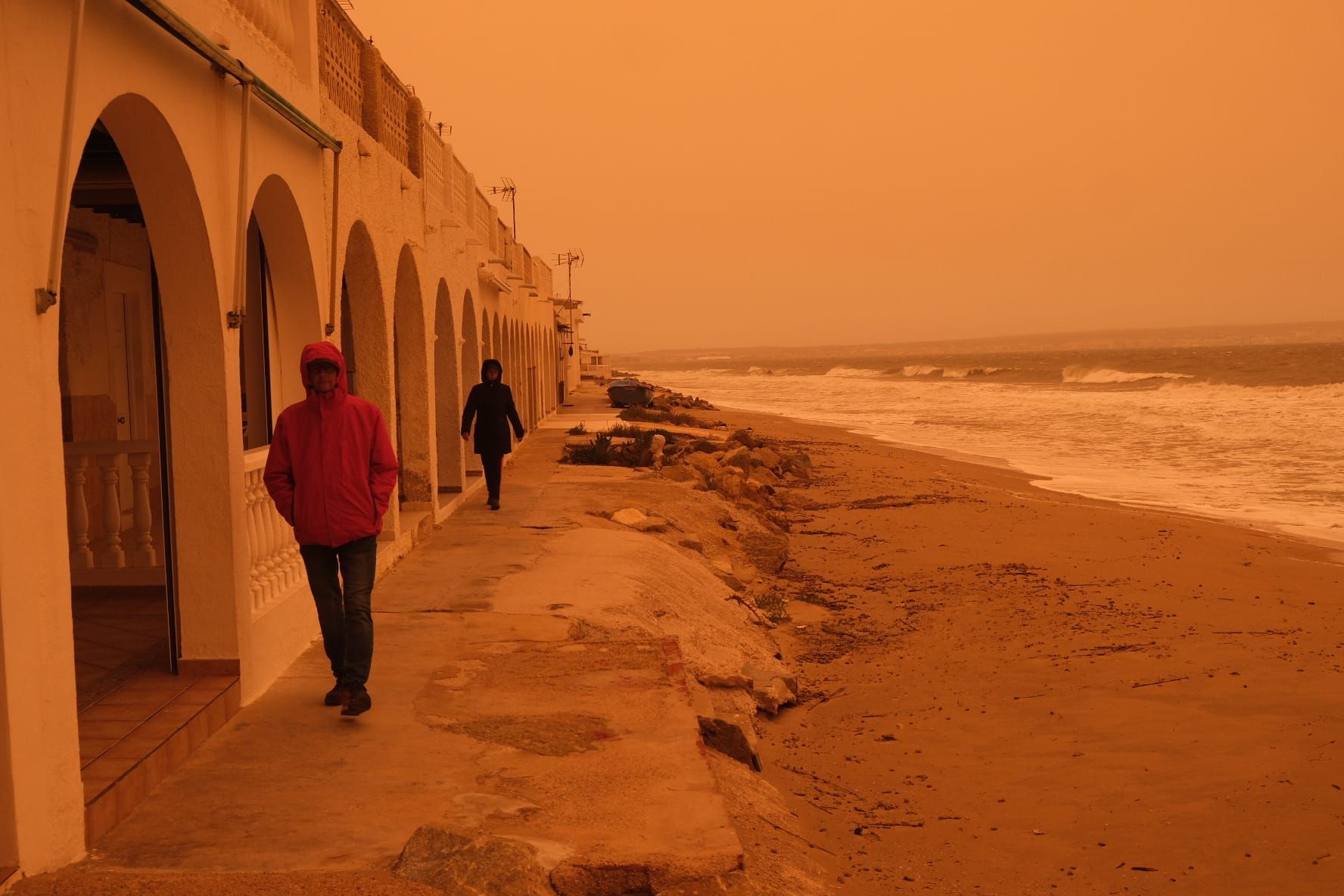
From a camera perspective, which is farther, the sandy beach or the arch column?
the arch column

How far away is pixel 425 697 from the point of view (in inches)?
225

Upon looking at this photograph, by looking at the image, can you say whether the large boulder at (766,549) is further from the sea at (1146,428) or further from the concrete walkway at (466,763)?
the sea at (1146,428)

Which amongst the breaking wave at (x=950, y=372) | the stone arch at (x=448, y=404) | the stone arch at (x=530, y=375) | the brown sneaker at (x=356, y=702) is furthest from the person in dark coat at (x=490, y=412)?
the breaking wave at (x=950, y=372)

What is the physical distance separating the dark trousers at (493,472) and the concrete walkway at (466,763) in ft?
13.8

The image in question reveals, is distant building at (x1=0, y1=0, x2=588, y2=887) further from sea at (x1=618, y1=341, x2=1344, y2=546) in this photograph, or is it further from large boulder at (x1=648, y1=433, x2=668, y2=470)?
sea at (x1=618, y1=341, x2=1344, y2=546)

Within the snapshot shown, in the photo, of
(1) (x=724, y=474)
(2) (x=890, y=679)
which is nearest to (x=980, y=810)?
(2) (x=890, y=679)

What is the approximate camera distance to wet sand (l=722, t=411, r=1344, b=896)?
5.55m

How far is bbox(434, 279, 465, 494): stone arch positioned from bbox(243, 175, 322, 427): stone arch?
5678 mm

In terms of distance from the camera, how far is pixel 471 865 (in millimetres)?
3652

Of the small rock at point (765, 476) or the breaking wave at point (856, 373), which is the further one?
the breaking wave at point (856, 373)

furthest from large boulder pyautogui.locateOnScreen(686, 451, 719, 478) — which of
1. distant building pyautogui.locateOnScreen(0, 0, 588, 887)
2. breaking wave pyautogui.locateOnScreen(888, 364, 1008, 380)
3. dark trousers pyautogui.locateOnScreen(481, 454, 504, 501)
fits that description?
breaking wave pyautogui.locateOnScreen(888, 364, 1008, 380)

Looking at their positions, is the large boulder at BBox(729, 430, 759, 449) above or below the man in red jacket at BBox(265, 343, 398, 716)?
below

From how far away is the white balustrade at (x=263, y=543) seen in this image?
6.05 metres

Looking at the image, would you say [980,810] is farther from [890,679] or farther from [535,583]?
[535,583]
